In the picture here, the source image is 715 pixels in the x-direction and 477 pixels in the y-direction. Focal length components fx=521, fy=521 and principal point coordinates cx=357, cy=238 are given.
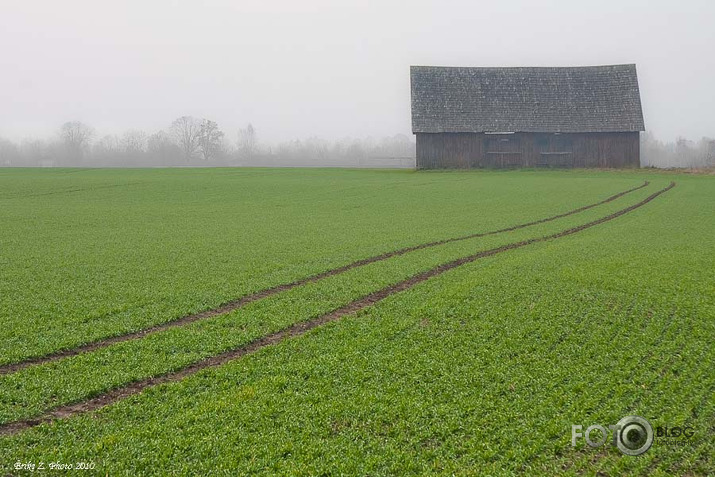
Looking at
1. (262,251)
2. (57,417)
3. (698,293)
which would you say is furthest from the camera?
(262,251)

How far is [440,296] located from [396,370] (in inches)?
A: 147

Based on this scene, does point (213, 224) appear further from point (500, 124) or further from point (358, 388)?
point (500, 124)

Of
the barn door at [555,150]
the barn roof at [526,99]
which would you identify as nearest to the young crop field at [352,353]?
the barn door at [555,150]

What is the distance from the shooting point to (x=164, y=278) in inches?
475

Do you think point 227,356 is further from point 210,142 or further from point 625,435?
point 210,142

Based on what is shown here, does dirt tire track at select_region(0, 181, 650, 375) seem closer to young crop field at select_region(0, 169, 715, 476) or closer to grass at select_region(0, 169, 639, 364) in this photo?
young crop field at select_region(0, 169, 715, 476)

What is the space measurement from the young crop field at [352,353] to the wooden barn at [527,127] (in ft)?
125

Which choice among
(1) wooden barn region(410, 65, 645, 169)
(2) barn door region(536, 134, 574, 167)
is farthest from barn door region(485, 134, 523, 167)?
(2) barn door region(536, 134, 574, 167)

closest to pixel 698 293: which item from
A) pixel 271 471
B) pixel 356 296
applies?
pixel 356 296

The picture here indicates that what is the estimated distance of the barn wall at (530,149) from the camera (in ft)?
179

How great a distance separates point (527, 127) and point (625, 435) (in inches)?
2069

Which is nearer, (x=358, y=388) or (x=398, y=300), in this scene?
(x=358, y=388)

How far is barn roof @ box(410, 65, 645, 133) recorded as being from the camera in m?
54.5

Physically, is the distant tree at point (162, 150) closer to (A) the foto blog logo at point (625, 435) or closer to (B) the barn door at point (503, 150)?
(B) the barn door at point (503, 150)
